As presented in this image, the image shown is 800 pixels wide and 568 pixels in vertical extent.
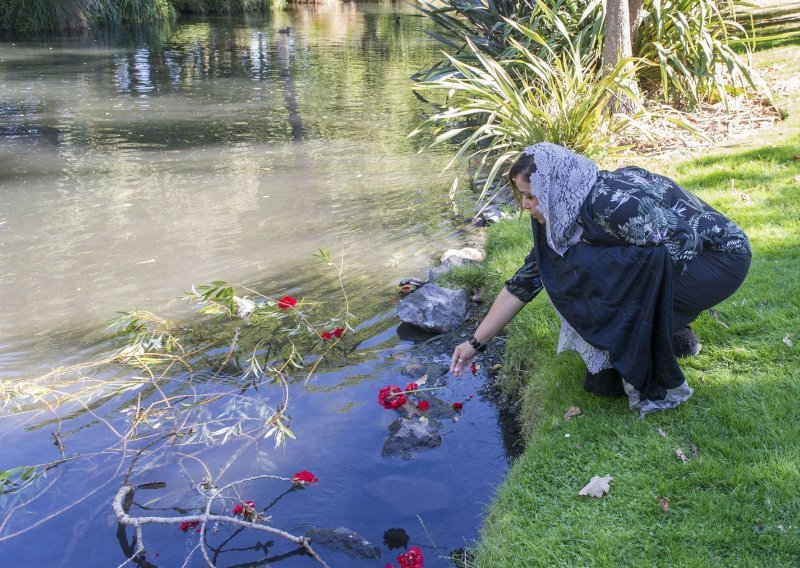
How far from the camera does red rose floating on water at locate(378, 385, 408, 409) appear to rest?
4.25 m

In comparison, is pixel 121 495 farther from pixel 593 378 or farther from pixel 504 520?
pixel 593 378

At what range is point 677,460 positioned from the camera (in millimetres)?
3014

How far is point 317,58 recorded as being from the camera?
19.0m

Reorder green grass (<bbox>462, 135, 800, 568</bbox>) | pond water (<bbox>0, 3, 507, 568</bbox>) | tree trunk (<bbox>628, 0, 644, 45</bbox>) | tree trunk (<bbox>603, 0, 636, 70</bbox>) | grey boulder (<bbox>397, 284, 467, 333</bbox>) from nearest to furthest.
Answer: green grass (<bbox>462, 135, 800, 568</bbox>) < pond water (<bbox>0, 3, 507, 568</bbox>) < grey boulder (<bbox>397, 284, 467, 333</bbox>) < tree trunk (<bbox>603, 0, 636, 70</bbox>) < tree trunk (<bbox>628, 0, 644, 45</bbox>)

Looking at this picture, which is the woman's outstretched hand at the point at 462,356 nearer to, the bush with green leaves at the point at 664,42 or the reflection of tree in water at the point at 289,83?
the bush with green leaves at the point at 664,42

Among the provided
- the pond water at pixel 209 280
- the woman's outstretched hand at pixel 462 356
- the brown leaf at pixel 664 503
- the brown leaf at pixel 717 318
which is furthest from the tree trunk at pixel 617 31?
the brown leaf at pixel 664 503

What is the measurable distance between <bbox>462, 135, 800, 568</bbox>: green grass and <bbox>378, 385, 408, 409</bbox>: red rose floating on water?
2.07ft

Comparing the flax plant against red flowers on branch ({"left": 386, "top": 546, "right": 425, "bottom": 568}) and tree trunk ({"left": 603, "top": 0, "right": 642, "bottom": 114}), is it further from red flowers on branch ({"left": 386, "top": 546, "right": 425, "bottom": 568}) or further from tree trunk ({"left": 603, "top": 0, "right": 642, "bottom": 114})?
red flowers on branch ({"left": 386, "top": 546, "right": 425, "bottom": 568})

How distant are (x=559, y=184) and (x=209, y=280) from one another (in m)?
3.94

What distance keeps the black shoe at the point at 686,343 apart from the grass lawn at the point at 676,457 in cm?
5

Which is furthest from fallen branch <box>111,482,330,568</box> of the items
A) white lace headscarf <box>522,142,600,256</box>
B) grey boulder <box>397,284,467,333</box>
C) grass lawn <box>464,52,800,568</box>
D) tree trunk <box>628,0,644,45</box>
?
tree trunk <box>628,0,644,45</box>

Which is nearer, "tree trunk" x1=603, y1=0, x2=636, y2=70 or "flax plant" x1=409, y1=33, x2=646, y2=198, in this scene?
"flax plant" x1=409, y1=33, x2=646, y2=198

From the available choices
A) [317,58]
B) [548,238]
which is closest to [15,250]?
[548,238]

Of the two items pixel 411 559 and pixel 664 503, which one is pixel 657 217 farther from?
pixel 411 559
